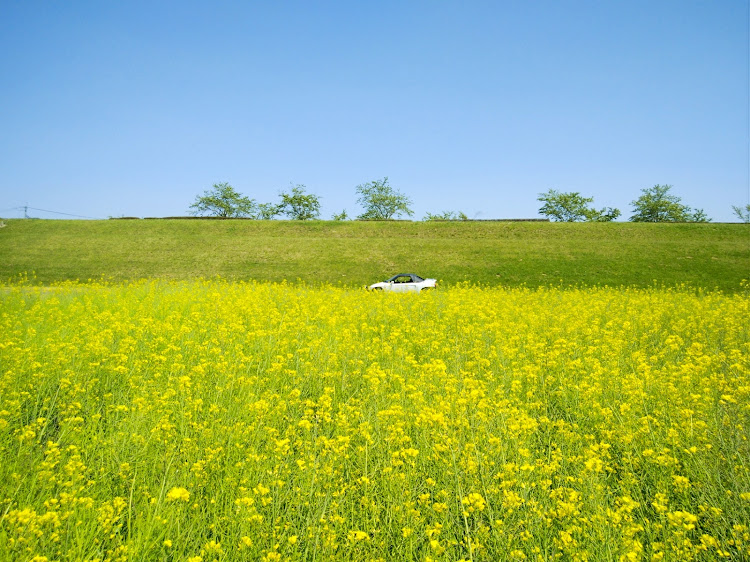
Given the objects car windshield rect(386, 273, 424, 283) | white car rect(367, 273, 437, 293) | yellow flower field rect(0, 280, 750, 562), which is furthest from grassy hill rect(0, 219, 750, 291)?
yellow flower field rect(0, 280, 750, 562)

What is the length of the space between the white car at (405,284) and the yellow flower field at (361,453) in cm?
1324

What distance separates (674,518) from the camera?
7.87ft

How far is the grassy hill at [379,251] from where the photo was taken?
26656 millimetres

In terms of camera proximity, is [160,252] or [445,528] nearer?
[445,528]

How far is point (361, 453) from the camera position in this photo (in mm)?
3729

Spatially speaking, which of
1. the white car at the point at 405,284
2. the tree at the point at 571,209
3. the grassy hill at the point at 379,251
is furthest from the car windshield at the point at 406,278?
the tree at the point at 571,209

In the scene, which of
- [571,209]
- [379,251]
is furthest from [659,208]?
[379,251]

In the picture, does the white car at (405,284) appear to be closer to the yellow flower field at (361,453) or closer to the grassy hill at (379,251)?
the grassy hill at (379,251)

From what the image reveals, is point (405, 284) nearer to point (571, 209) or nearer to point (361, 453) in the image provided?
point (361, 453)

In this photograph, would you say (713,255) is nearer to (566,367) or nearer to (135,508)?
(566,367)

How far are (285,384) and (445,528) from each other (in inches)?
123

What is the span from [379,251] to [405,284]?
1114 centimetres

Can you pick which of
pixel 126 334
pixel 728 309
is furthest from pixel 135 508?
pixel 728 309

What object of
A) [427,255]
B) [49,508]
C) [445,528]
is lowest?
[445,528]
